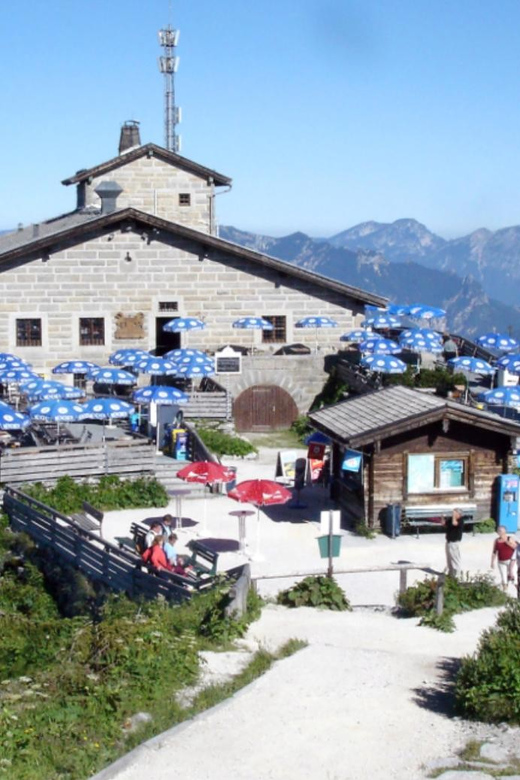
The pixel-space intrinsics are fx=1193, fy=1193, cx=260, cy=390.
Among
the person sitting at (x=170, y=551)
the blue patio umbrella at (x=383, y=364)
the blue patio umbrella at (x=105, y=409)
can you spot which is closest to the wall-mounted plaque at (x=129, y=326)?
the blue patio umbrella at (x=383, y=364)

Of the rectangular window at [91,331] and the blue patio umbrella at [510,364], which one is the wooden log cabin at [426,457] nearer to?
the blue patio umbrella at [510,364]

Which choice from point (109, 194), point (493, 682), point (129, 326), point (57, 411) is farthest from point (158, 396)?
point (493, 682)

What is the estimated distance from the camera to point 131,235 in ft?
Answer: 138

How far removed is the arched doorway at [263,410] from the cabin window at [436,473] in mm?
14865

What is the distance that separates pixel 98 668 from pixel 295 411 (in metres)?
26.1

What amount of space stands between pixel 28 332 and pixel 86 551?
2040 centimetres

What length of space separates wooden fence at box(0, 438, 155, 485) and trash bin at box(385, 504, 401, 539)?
6728 mm

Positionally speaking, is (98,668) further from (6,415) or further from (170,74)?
(170,74)

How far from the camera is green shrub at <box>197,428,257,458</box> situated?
110ft

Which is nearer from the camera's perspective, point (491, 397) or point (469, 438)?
point (469, 438)

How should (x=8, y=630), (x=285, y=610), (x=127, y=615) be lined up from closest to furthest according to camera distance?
(x=127, y=615) < (x=285, y=610) < (x=8, y=630)

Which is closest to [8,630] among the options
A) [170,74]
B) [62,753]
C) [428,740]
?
[62,753]

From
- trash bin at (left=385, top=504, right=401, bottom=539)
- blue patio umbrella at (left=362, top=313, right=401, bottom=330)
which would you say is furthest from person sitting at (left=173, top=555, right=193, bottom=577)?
blue patio umbrella at (left=362, top=313, right=401, bottom=330)

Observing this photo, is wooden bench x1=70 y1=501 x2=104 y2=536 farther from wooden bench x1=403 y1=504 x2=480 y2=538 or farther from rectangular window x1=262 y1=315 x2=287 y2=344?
rectangular window x1=262 y1=315 x2=287 y2=344
